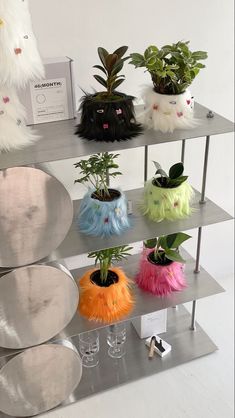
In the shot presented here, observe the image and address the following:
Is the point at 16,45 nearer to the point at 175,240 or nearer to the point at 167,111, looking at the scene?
the point at 167,111

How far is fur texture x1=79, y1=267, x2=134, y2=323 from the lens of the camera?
1777 mm

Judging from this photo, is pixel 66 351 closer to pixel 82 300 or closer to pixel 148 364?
pixel 82 300

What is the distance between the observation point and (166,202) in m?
1.71

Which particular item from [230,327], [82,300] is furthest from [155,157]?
[230,327]

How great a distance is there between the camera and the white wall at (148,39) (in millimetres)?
1670

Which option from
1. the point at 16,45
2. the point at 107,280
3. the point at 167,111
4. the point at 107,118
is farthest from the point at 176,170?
the point at 16,45

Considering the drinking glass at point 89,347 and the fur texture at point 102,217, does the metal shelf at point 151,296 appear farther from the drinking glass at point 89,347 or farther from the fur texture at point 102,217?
the fur texture at point 102,217

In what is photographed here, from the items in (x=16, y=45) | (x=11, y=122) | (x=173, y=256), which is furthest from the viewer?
(x=173, y=256)

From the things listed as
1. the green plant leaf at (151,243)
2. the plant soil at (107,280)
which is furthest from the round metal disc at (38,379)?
the green plant leaf at (151,243)

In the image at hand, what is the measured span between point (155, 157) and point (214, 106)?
317 millimetres

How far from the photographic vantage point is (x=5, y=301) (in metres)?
1.53

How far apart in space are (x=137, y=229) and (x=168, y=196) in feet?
0.50

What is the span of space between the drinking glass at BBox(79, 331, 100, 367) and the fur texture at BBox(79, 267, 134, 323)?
24 cm

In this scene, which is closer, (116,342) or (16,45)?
(16,45)
